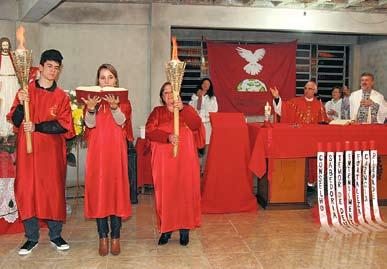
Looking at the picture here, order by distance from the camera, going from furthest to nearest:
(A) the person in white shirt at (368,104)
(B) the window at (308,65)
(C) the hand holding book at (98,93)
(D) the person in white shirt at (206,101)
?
(B) the window at (308,65) → (D) the person in white shirt at (206,101) → (A) the person in white shirt at (368,104) → (C) the hand holding book at (98,93)

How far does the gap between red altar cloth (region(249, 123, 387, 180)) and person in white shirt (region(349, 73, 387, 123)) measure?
896 mm

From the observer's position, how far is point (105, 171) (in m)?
3.68

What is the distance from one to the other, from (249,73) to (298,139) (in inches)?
131

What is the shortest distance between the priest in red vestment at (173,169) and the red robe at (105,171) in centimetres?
37

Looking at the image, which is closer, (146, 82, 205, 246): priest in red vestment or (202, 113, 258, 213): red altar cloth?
(146, 82, 205, 246): priest in red vestment

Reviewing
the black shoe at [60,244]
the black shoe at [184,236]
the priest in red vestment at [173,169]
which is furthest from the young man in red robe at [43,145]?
the black shoe at [184,236]

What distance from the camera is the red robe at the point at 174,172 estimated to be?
13.0ft

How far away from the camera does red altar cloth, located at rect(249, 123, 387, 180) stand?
5277mm

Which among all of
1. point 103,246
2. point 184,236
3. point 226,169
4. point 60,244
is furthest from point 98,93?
point 226,169

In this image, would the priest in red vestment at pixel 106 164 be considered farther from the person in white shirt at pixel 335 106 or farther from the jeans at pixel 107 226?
the person in white shirt at pixel 335 106

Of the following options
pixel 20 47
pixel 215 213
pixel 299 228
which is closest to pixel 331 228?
pixel 299 228

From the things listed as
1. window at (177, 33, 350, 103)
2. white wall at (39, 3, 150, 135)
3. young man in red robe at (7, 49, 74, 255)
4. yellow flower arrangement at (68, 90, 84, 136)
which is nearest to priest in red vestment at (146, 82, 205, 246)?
young man in red robe at (7, 49, 74, 255)

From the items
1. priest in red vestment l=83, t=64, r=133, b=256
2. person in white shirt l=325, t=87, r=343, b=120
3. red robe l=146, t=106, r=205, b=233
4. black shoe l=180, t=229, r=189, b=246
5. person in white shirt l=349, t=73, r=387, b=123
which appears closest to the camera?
priest in red vestment l=83, t=64, r=133, b=256

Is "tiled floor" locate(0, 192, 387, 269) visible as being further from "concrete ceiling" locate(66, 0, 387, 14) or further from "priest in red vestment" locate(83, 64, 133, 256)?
"concrete ceiling" locate(66, 0, 387, 14)
